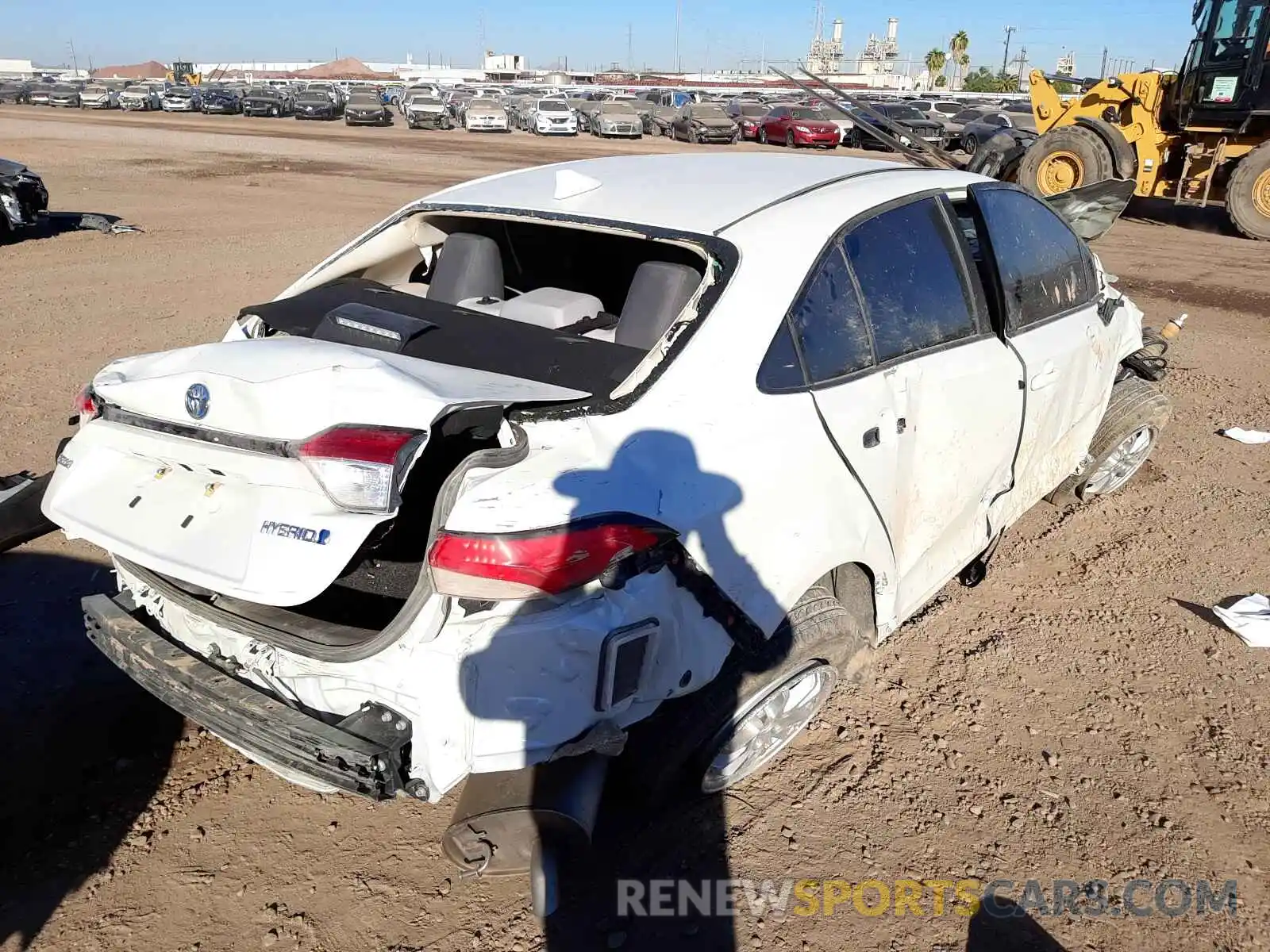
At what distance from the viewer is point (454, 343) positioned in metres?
2.83

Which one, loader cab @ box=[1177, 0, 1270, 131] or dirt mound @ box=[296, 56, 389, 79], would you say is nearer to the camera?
loader cab @ box=[1177, 0, 1270, 131]

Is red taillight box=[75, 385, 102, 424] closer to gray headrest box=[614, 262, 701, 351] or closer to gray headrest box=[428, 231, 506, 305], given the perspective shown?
gray headrest box=[428, 231, 506, 305]

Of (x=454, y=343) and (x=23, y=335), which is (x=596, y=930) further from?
(x=23, y=335)

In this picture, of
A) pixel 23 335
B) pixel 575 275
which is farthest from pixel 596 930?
pixel 23 335

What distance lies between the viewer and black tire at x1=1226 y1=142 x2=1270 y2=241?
13734 mm

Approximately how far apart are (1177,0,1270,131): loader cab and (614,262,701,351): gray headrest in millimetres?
14319

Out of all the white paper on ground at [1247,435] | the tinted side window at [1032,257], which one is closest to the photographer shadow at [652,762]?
the tinted side window at [1032,257]

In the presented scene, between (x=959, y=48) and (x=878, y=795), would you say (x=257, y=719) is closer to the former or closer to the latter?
(x=878, y=795)

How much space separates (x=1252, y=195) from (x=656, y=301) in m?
14.8

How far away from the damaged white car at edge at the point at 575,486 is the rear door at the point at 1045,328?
4cm

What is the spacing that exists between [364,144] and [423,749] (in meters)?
30.4

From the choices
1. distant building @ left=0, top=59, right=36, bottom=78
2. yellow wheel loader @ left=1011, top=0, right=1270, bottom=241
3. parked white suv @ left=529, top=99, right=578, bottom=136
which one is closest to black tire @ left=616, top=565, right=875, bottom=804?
yellow wheel loader @ left=1011, top=0, right=1270, bottom=241

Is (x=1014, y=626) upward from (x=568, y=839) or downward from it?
downward

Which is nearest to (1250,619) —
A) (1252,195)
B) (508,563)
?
(508,563)
